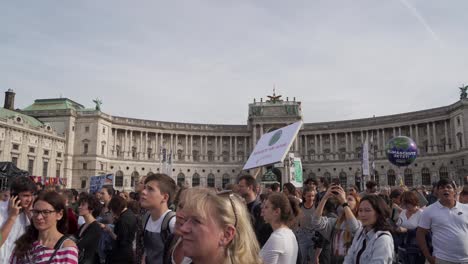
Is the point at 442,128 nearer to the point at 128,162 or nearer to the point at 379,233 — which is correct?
the point at 128,162

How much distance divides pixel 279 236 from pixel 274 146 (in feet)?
31.5

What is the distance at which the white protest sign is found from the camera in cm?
1352

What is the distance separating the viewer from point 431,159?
6956cm

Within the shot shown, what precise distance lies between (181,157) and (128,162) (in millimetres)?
12015

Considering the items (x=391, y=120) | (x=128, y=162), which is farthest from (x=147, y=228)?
(x=391, y=120)

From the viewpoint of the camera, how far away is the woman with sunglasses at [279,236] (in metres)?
4.56

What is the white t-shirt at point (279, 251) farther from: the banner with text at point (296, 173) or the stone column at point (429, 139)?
the stone column at point (429, 139)

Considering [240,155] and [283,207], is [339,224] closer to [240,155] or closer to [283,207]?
[283,207]

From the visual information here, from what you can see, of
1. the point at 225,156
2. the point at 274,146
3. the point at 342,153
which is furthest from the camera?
the point at 225,156

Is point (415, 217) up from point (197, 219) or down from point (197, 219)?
down

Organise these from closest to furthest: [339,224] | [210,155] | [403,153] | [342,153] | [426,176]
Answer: [339,224] → [403,153] → [426,176] → [342,153] → [210,155]

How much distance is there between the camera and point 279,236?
4.76m

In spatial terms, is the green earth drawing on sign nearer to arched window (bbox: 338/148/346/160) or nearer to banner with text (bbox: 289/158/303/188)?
banner with text (bbox: 289/158/303/188)

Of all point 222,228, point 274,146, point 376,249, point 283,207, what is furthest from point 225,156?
point 222,228
